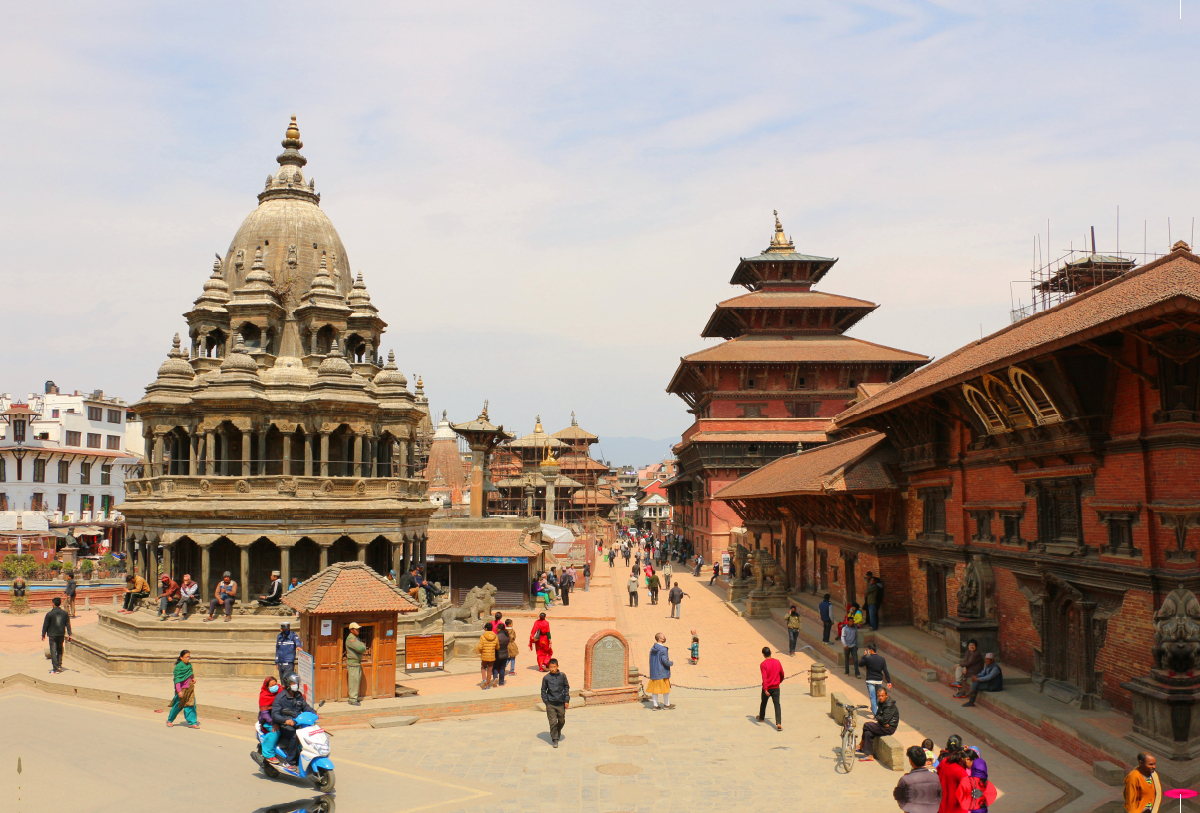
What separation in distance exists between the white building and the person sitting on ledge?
4965cm

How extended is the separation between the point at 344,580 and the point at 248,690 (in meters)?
5.18

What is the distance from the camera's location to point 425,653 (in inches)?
835

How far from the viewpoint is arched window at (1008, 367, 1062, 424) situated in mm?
14047

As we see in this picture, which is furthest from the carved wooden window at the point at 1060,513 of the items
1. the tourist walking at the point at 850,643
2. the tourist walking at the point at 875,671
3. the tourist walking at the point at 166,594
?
the tourist walking at the point at 166,594

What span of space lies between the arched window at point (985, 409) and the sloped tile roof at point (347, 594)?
463 inches

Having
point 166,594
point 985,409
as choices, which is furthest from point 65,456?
point 985,409

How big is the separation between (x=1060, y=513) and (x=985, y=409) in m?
2.54

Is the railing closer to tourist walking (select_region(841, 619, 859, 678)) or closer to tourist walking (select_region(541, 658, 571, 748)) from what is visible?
tourist walking (select_region(541, 658, 571, 748))

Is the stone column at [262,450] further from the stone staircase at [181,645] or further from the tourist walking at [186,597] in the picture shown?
the stone staircase at [181,645]

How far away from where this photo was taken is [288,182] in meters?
31.0

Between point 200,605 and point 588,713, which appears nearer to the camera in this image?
point 588,713

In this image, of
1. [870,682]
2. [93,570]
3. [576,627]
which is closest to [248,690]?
[576,627]

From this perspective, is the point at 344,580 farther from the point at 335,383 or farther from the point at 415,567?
the point at 415,567

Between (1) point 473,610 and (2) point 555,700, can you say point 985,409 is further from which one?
(1) point 473,610
